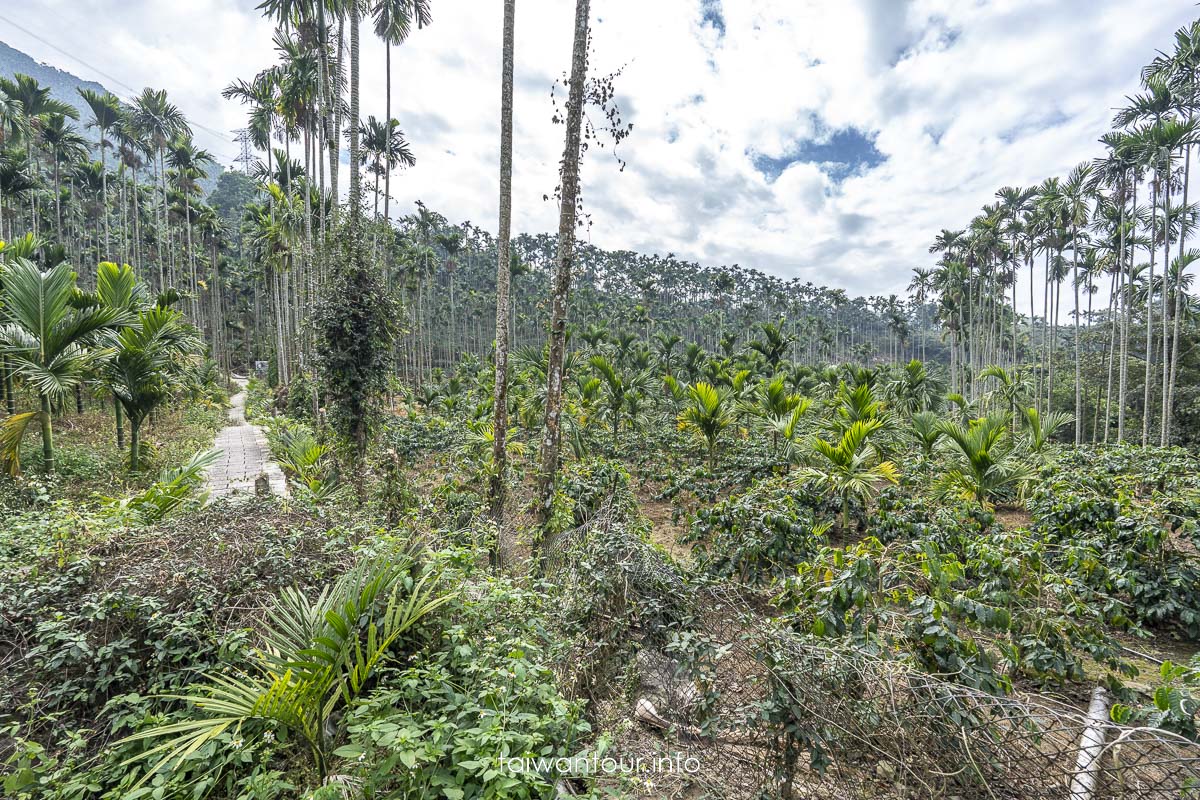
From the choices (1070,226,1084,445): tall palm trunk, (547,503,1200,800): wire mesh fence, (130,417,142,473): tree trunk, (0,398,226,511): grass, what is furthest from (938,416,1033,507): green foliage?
(1070,226,1084,445): tall palm trunk

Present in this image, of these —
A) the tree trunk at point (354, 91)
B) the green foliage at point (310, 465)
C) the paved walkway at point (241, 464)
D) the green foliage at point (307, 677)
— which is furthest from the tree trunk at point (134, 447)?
the tree trunk at point (354, 91)

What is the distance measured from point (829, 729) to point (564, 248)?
492 cm

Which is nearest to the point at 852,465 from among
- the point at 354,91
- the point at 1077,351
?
the point at 354,91

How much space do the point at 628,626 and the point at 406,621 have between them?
128 centimetres

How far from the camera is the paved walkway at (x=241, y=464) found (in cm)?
683

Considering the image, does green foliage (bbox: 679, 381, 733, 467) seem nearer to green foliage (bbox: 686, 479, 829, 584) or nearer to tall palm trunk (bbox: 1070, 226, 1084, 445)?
green foliage (bbox: 686, 479, 829, 584)

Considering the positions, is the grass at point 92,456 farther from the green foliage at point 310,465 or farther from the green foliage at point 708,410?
the green foliage at point 708,410

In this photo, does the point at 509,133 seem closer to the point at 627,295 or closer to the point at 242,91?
the point at 242,91

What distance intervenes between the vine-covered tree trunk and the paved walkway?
10.3 feet

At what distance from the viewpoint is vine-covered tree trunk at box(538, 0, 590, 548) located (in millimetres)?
5281

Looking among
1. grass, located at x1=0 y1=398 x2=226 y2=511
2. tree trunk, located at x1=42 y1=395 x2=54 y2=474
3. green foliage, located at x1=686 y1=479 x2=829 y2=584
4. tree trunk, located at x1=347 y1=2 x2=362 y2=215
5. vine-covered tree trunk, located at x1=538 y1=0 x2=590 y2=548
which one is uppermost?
tree trunk, located at x1=347 y1=2 x2=362 y2=215

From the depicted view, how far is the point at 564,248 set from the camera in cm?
551

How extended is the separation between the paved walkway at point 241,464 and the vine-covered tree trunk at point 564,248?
3143mm

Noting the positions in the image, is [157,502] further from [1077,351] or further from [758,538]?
[1077,351]
